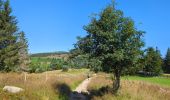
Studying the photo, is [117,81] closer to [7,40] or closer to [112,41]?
[112,41]

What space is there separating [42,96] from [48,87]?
3348mm

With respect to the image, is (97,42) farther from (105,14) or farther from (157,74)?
(157,74)

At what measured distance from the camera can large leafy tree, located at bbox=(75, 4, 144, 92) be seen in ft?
81.6

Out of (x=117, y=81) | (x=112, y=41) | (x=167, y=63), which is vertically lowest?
(x=117, y=81)

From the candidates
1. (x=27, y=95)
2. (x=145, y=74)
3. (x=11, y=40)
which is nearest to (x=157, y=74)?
(x=145, y=74)

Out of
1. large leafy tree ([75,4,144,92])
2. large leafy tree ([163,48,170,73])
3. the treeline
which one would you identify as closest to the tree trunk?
large leafy tree ([75,4,144,92])

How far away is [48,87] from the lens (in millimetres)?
24391

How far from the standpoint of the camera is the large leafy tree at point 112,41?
2486 centimetres

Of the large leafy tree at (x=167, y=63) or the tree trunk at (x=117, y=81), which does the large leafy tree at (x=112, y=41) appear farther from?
the large leafy tree at (x=167, y=63)

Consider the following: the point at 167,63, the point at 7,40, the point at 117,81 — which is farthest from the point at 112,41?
the point at 167,63

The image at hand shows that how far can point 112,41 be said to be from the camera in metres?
24.9

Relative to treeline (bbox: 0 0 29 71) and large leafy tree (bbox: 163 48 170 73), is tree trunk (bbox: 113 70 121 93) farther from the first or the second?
large leafy tree (bbox: 163 48 170 73)

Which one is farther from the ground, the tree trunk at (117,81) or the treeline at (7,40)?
the treeline at (7,40)

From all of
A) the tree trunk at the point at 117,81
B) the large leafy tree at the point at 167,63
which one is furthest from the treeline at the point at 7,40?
the large leafy tree at the point at 167,63
